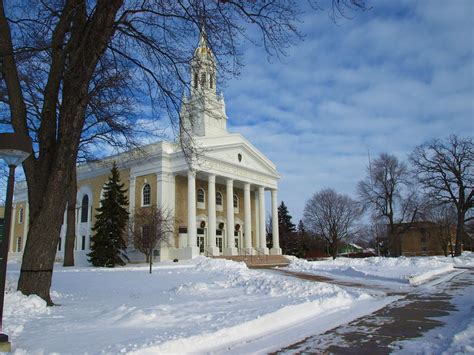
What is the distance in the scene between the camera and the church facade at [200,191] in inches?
1543

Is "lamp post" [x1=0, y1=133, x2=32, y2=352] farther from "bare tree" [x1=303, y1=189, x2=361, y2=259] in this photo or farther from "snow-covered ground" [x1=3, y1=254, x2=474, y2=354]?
"bare tree" [x1=303, y1=189, x2=361, y2=259]

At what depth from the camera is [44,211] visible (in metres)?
9.35

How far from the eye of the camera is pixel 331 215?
6406 centimetres

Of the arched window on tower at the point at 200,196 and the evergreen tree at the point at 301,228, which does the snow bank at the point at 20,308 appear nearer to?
the arched window on tower at the point at 200,196

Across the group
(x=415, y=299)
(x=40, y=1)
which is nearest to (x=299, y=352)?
(x=415, y=299)

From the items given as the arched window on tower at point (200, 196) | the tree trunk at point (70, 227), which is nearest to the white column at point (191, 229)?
the arched window on tower at point (200, 196)

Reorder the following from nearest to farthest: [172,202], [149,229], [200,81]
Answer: [200,81], [149,229], [172,202]

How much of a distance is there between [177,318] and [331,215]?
191 feet

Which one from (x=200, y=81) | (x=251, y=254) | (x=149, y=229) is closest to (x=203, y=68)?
(x=200, y=81)

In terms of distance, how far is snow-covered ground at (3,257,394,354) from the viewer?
20.1 ft

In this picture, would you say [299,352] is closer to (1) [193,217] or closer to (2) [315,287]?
(2) [315,287]

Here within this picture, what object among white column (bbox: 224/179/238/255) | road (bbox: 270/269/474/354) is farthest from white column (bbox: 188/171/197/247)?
road (bbox: 270/269/474/354)

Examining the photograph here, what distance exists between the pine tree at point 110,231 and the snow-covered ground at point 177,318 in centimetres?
2042

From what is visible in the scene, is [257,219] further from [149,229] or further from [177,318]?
[177,318]
